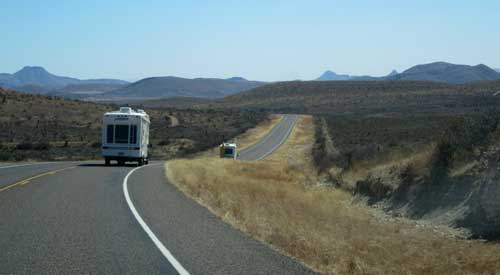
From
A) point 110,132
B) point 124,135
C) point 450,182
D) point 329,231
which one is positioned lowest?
point 329,231

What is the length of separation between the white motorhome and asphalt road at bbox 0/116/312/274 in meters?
15.4

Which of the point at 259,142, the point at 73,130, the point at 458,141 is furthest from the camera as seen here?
the point at 73,130

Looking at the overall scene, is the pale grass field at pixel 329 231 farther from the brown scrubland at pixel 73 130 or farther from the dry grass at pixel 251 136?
the dry grass at pixel 251 136

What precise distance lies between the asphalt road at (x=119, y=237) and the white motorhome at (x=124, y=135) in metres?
15.4

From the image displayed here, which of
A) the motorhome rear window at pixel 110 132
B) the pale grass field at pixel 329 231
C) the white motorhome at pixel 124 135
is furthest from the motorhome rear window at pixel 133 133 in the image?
the pale grass field at pixel 329 231

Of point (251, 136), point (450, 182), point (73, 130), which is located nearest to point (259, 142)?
point (251, 136)

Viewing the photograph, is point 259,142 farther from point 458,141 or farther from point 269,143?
point 458,141

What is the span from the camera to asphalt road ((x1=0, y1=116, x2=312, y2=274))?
31.1 feet

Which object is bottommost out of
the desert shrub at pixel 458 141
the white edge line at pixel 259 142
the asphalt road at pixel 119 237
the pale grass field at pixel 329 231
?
the white edge line at pixel 259 142

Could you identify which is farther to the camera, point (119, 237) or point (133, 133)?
point (133, 133)

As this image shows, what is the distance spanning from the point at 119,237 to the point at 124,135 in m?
25.0

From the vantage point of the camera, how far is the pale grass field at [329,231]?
12.4m

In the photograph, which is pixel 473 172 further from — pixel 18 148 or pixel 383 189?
pixel 18 148

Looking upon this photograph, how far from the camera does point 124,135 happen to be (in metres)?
36.4
